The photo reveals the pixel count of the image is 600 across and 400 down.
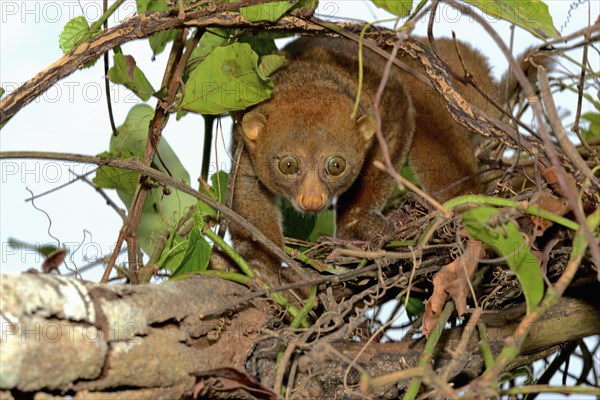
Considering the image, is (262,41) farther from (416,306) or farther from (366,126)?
(416,306)

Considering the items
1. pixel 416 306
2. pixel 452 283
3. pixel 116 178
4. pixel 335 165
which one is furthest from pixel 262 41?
pixel 452 283

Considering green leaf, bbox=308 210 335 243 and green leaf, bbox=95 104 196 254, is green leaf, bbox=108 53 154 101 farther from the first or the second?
green leaf, bbox=308 210 335 243

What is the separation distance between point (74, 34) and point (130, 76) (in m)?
0.26

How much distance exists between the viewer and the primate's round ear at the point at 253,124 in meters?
3.61

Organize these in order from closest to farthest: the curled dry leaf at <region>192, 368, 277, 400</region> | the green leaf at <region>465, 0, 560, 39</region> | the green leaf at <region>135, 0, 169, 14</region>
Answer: the curled dry leaf at <region>192, 368, 277, 400</region> < the green leaf at <region>465, 0, 560, 39</region> < the green leaf at <region>135, 0, 169, 14</region>

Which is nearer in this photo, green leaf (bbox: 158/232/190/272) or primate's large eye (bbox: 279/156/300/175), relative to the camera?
green leaf (bbox: 158/232/190/272)

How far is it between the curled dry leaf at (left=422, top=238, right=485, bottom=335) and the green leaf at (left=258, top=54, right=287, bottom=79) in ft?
3.65

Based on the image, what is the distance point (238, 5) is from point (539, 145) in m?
1.19

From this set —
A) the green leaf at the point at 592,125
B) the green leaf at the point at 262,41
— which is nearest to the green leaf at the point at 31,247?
the green leaf at the point at 262,41

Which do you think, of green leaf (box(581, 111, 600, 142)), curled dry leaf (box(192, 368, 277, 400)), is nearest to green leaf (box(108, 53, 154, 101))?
curled dry leaf (box(192, 368, 277, 400))

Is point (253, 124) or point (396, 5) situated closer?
point (396, 5)

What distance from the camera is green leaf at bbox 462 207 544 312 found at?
201 cm

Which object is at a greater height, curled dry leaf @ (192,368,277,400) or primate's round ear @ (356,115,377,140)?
primate's round ear @ (356,115,377,140)

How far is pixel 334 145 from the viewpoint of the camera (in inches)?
143
